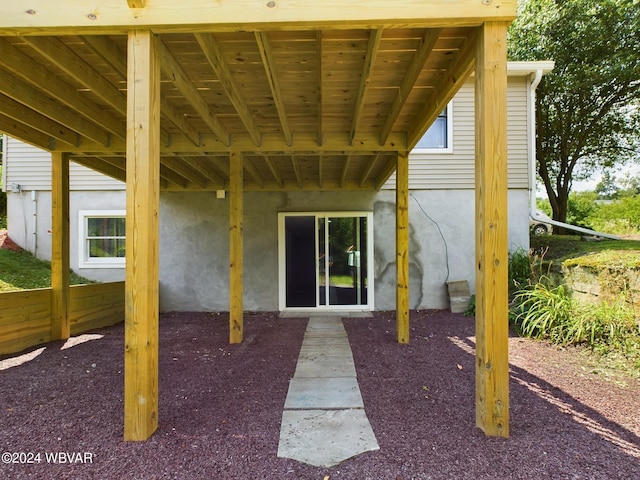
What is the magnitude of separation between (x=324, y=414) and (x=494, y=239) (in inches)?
69.2

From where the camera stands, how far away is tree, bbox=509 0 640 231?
981 centimetres

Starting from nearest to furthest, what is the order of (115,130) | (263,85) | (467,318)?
(263,85), (115,130), (467,318)

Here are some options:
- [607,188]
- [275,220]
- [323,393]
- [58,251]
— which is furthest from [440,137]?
[607,188]

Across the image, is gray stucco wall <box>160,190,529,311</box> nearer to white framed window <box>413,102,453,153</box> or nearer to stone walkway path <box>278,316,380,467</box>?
white framed window <box>413,102,453,153</box>

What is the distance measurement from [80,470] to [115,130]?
12.2 feet

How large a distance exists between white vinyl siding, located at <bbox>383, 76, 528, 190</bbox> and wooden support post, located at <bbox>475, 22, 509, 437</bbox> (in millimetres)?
5123

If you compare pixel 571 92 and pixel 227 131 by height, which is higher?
pixel 571 92

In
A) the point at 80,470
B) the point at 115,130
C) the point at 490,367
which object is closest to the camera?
the point at 80,470

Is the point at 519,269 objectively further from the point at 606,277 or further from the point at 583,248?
the point at 606,277

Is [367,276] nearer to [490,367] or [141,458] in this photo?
[490,367]

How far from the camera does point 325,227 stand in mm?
7348

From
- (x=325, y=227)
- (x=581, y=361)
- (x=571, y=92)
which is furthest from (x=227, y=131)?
(x=571, y=92)

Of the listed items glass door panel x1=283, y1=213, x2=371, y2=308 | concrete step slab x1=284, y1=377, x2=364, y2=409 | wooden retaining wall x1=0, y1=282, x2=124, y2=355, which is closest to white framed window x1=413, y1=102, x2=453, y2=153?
glass door panel x1=283, y1=213, x2=371, y2=308

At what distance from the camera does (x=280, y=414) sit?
2666 mm
